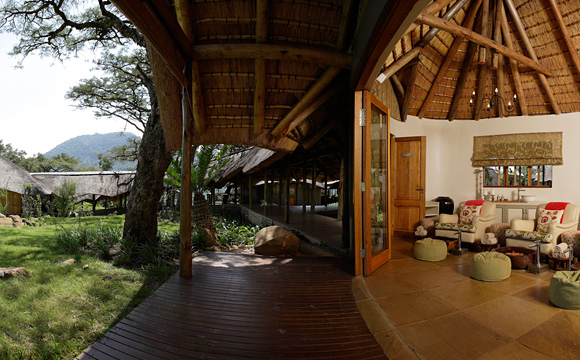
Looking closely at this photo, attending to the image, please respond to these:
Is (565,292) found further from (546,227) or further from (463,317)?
(546,227)

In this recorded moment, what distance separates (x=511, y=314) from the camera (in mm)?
2615

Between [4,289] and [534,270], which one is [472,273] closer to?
[534,270]

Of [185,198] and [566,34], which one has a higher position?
[566,34]

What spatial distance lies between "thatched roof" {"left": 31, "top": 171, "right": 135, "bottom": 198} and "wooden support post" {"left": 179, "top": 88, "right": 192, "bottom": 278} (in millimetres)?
15425

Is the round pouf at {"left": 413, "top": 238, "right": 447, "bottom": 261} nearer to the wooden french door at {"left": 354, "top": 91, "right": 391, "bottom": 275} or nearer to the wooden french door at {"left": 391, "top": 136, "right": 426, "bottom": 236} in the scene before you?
the wooden french door at {"left": 354, "top": 91, "right": 391, "bottom": 275}

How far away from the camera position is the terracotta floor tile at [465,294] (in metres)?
2.89

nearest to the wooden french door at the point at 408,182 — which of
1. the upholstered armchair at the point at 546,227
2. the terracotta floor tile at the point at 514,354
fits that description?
the upholstered armchair at the point at 546,227

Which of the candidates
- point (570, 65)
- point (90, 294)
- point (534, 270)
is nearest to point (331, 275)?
point (534, 270)

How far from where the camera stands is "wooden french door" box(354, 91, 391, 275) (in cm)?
363

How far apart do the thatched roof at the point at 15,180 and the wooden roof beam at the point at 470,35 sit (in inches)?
728

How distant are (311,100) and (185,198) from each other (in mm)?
2383

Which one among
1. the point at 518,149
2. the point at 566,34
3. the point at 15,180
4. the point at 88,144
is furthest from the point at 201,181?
the point at 88,144

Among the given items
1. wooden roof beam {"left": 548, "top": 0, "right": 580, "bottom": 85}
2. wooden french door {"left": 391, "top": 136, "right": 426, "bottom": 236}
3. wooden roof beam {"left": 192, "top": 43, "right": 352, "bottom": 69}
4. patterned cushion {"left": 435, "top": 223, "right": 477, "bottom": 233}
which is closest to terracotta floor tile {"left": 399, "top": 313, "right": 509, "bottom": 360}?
wooden roof beam {"left": 192, "top": 43, "right": 352, "bottom": 69}

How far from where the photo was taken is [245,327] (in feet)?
7.91
